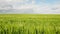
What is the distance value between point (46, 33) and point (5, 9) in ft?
3.43

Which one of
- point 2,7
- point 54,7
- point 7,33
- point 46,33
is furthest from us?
point 2,7

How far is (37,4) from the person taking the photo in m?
2.33

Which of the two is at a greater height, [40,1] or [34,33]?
[40,1]

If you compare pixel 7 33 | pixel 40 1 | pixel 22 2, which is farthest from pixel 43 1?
pixel 7 33

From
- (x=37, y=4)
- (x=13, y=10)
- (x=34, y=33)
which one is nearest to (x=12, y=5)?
(x=13, y=10)

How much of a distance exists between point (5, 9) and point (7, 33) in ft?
2.36

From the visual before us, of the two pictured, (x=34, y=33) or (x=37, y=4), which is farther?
(x=37, y=4)

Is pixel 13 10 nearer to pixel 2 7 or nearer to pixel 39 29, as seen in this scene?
pixel 2 7

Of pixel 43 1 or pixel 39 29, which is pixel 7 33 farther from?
pixel 43 1

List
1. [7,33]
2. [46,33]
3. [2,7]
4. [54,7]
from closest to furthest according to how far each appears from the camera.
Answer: [46,33]
[7,33]
[54,7]
[2,7]

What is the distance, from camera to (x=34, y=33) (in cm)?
173

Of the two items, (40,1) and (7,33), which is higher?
(40,1)

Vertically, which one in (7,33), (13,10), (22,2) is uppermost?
(22,2)

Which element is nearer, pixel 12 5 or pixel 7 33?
pixel 7 33
